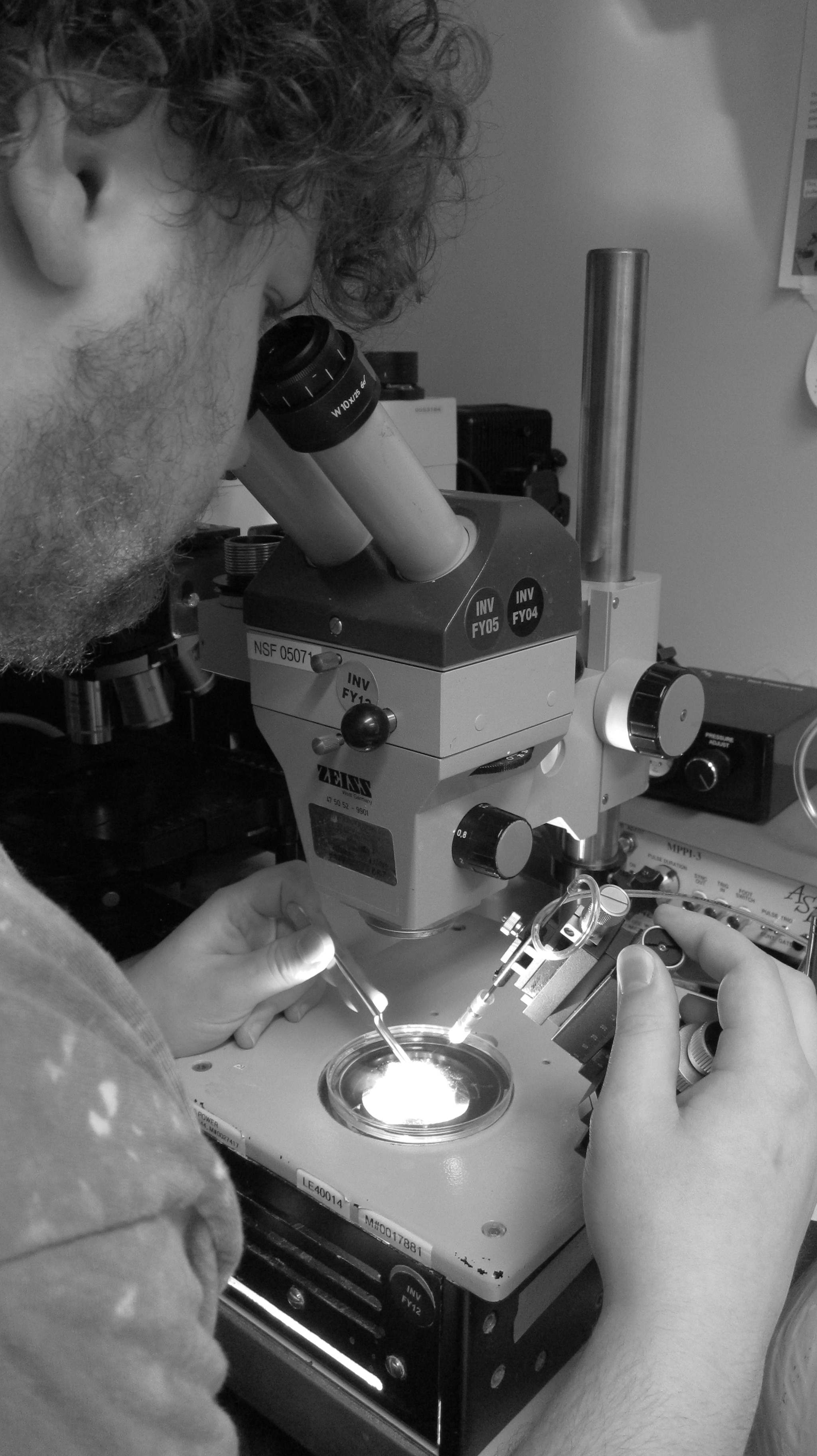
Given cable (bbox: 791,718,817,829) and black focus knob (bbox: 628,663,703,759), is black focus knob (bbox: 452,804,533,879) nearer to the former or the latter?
Result: black focus knob (bbox: 628,663,703,759)

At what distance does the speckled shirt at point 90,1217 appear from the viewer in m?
0.39

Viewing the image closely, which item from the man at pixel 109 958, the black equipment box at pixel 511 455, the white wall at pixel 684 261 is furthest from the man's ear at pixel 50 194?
the white wall at pixel 684 261

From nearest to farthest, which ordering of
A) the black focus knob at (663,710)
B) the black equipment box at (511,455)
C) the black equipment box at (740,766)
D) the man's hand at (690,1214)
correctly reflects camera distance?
the man's hand at (690,1214) → the black focus knob at (663,710) → the black equipment box at (740,766) → the black equipment box at (511,455)

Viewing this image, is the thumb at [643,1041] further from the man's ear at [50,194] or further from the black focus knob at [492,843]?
the man's ear at [50,194]

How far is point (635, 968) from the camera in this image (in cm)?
83

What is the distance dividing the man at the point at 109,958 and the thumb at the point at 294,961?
31 centimetres

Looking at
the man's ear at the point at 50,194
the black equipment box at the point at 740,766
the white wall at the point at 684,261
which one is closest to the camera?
the man's ear at the point at 50,194

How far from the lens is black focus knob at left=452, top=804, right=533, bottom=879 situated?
81 centimetres

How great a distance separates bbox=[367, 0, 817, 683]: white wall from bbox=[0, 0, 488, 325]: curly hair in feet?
2.55

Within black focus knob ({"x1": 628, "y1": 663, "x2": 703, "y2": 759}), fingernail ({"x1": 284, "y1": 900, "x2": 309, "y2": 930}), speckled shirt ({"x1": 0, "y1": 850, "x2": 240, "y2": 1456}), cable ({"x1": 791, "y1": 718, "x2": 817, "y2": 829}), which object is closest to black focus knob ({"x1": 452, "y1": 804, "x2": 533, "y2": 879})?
black focus knob ({"x1": 628, "y1": 663, "x2": 703, "y2": 759})

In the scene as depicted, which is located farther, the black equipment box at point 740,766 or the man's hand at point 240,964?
the black equipment box at point 740,766

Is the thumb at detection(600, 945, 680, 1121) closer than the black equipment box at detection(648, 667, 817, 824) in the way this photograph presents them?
Yes

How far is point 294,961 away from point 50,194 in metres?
0.70

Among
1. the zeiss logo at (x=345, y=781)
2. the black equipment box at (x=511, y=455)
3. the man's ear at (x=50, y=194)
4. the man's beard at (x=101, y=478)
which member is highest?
the man's ear at (x=50, y=194)
